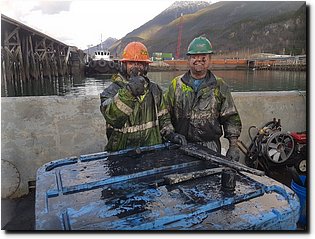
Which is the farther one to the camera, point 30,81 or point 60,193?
point 30,81

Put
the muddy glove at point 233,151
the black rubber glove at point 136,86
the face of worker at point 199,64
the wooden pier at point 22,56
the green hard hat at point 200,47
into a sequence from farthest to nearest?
the wooden pier at point 22,56, the muddy glove at point 233,151, the face of worker at point 199,64, the green hard hat at point 200,47, the black rubber glove at point 136,86

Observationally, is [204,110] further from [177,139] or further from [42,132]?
[42,132]

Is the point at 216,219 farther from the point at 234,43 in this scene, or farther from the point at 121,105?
the point at 234,43

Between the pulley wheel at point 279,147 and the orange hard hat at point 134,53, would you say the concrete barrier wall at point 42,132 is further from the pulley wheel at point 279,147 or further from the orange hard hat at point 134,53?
the pulley wheel at point 279,147

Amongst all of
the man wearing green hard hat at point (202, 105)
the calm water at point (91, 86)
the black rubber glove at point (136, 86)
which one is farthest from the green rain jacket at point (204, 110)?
the calm water at point (91, 86)

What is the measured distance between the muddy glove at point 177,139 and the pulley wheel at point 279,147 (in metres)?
2.24

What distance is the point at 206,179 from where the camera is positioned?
1842 mm

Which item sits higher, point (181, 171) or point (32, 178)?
point (181, 171)

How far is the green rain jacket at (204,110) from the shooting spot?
9.66 ft

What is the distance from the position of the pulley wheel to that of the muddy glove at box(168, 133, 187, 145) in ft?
7.35

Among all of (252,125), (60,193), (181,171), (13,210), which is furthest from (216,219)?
(252,125)

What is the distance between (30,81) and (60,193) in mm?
20314

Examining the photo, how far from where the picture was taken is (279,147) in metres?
4.39

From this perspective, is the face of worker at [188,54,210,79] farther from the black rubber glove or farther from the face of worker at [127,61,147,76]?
the black rubber glove
